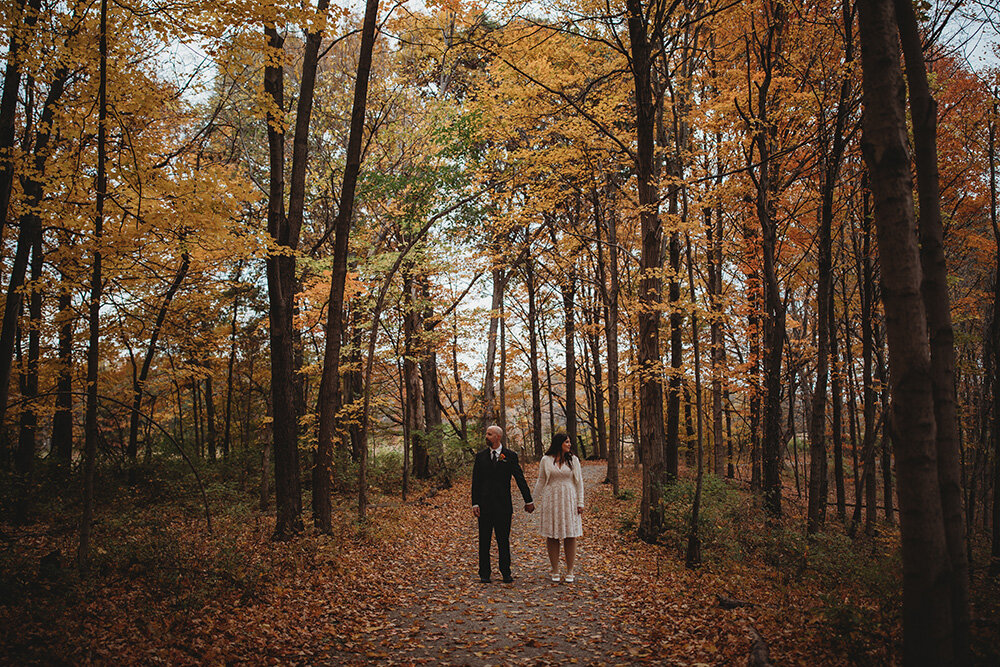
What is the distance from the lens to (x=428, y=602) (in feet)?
20.7

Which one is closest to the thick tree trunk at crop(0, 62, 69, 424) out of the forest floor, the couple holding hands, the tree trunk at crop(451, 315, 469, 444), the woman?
the forest floor

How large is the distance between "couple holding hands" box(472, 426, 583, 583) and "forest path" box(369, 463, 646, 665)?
0.39 meters

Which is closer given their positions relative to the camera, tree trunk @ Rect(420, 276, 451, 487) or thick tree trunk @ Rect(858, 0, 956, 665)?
thick tree trunk @ Rect(858, 0, 956, 665)

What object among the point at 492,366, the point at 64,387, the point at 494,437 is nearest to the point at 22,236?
the point at 64,387

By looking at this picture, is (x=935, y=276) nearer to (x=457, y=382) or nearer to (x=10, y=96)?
(x=10, y=96)

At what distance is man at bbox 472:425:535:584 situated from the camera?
6.93m

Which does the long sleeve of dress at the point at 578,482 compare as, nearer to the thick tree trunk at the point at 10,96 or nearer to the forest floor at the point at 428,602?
the forest floor at the point at 428,602

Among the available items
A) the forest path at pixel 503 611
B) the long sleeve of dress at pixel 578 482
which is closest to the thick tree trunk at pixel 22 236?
the forest path at pixel 503 611

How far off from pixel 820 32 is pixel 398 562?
11.6m

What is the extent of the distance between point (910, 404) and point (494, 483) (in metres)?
4.93

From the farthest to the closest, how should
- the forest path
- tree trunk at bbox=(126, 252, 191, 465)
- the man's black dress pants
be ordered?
1. tree trunk at bbox=(126, 252, 191, 465)
2. the man's black dress pants
3. the forest path

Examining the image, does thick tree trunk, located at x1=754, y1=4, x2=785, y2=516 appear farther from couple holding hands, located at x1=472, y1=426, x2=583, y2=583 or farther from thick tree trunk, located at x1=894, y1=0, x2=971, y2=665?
couple holding hands, located at x1=472, y1=426, x2=583, y2=583

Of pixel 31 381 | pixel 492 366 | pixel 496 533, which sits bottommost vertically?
pixel 496 533

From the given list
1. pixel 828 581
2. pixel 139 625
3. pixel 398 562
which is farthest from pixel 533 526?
pixel 139 625
